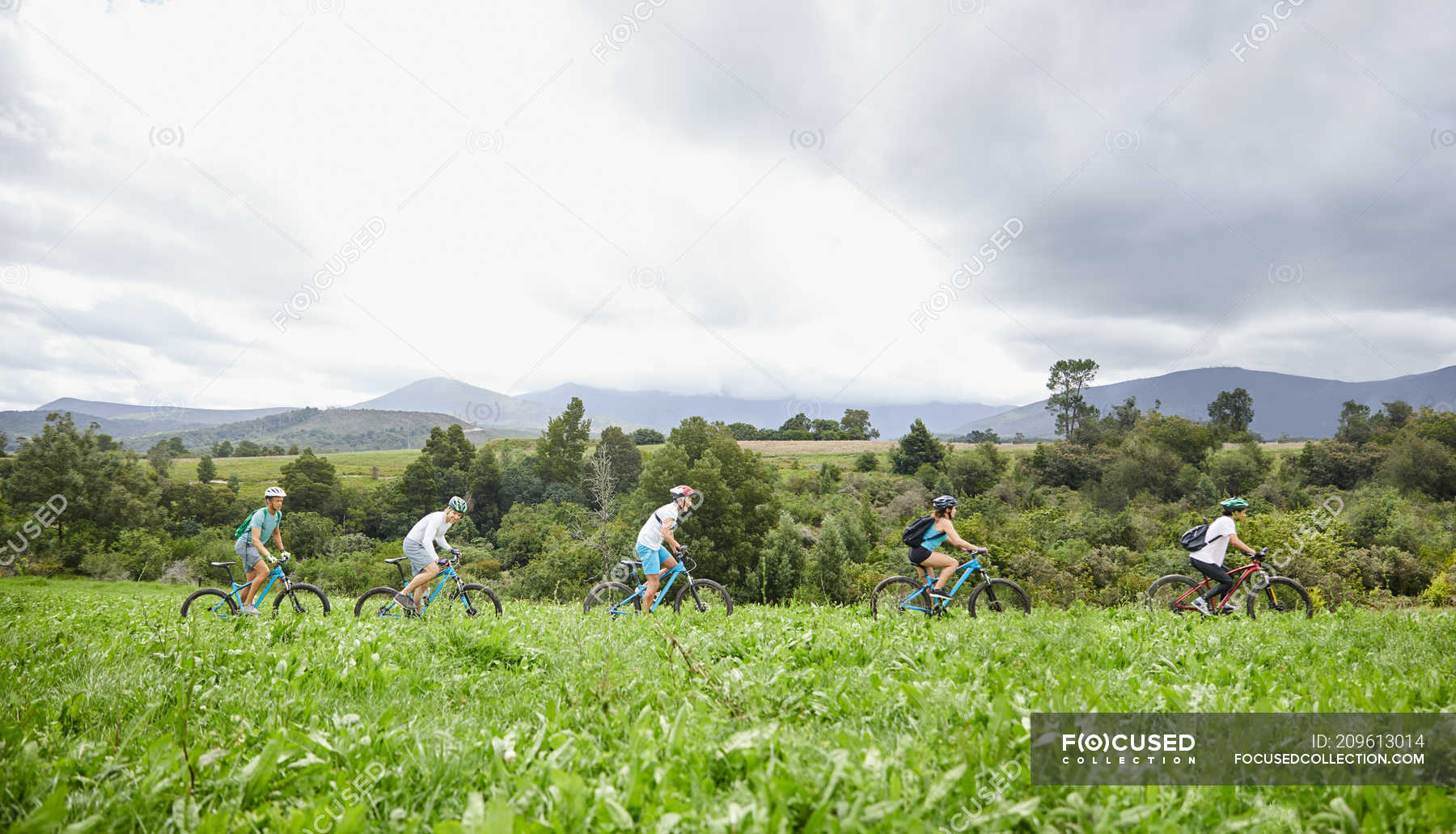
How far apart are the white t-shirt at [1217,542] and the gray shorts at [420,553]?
13.2 meters

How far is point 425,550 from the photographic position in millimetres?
10633

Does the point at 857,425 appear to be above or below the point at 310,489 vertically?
above

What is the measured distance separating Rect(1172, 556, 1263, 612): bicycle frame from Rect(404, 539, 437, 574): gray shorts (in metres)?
12.9

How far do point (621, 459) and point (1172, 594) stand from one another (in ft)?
189

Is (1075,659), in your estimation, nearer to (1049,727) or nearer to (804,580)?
(1049,727)

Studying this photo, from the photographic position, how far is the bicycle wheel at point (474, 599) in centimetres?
1062

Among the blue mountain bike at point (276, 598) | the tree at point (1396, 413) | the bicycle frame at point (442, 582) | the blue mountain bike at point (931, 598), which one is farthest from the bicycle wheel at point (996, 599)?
the tree at point (1396, 413)

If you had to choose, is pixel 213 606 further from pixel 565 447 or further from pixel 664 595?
pixel 565 447

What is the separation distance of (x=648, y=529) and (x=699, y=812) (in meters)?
8.13

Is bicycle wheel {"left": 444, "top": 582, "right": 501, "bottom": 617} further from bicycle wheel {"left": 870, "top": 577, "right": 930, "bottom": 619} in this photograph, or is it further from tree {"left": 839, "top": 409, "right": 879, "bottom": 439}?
tree {"left": 839, "top": 409, "right": 879, "bottom": 439}

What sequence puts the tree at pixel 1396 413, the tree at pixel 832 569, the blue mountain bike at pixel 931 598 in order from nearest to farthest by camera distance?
1. the blue mountain bike at pixel 931 598
2. the tree at pixel 832 569
3. the tree at pixel 1396 413

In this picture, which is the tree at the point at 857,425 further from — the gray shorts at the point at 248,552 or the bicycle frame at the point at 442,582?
the gray shorts at the point at 248,552

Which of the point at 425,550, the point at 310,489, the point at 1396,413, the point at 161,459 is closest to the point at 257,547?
the point at 425,550

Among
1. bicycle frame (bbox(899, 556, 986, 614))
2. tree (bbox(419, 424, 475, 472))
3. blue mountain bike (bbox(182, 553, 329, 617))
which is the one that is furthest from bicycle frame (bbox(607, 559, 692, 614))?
tree (bbox(419, 424, 475, 472))
